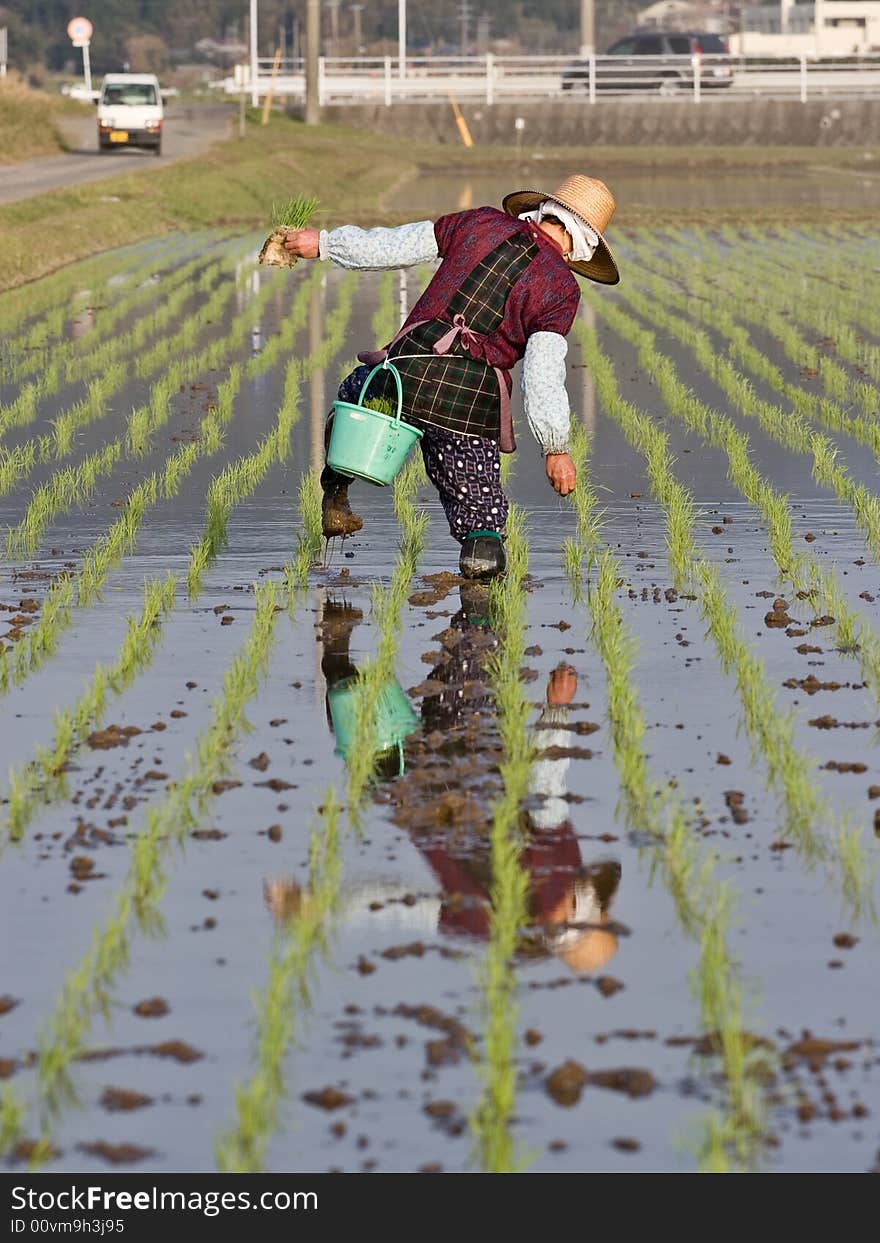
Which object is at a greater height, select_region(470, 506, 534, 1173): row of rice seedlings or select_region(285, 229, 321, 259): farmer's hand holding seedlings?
select_region(285, 229, 321, 259): farmer's hand holding seedlings

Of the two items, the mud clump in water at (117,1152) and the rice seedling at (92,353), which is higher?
the mud clump in water at (117,1152)

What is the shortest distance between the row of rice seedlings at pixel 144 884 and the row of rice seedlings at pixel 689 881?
40.8 inches

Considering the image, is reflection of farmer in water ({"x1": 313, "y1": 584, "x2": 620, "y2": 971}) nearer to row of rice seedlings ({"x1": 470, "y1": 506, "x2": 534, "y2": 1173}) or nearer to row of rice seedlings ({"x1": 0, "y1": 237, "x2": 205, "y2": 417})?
row of rice seedlings ({"x1": 470, "y1": 506, "x2": 534, "y2": 1173})

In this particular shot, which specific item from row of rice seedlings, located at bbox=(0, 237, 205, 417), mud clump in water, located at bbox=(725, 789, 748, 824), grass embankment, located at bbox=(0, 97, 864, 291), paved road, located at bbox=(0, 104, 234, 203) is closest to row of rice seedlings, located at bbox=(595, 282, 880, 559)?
mud clump in water, located at bbox=(725, 789, 748, 824)

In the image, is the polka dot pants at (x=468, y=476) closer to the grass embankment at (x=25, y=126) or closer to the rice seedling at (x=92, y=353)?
the rice seedling at (x=92, y=353)

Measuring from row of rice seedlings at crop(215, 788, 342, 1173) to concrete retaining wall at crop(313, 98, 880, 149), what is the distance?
158ft

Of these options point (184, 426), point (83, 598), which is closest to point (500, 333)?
point (83, 598)

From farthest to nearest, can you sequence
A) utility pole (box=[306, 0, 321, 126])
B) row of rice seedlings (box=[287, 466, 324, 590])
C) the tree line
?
the tree line, utility pole (box=[306, 0, 321, 126]), row of rice seedlings (box=[287, 466, 324, 590])

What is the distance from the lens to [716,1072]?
4.01 m

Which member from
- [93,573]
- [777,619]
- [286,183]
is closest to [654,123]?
[286,183]

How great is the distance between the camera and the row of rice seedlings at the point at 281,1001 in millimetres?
3711

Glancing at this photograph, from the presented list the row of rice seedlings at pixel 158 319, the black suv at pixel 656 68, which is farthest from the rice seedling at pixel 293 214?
the black suv at pixel 656 68

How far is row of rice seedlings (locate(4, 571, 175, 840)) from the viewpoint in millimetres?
5574

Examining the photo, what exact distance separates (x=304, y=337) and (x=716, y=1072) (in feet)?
45.2
